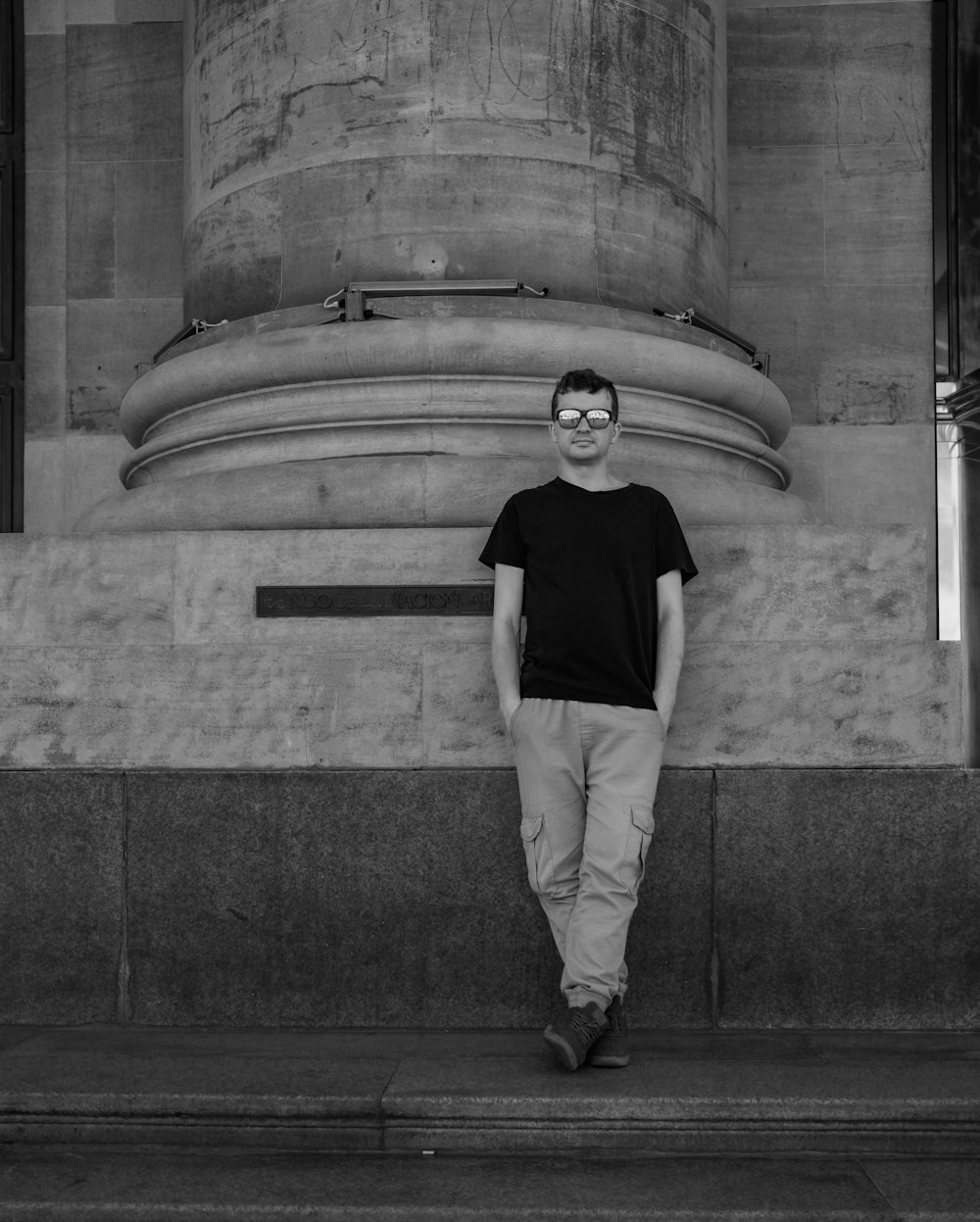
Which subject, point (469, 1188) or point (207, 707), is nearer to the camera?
point (469, 1188)

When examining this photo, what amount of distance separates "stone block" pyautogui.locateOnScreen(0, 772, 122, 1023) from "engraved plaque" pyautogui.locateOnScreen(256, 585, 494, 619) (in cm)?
131

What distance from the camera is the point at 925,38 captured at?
13.4 m

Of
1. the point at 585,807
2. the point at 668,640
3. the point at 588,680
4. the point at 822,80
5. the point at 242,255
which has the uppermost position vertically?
the point at 822,80

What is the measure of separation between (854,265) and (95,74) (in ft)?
22.2

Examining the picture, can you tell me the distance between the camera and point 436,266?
997 centimetres

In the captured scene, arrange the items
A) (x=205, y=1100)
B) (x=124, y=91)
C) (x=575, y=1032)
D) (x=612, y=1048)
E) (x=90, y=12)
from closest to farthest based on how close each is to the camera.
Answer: (x=205, y=1100) < (x=575, y=1032) < (x=612, y=1048) < (x=124, y=91) < (x=90, y=12)

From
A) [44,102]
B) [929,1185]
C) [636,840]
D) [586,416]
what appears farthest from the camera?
[44,102]

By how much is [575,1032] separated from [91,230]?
9.26m

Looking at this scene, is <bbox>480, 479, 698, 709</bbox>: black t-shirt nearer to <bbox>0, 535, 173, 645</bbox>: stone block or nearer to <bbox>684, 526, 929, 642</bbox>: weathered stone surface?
<bbox>684, 526, 929, 642</bbox>: weathered stone surface

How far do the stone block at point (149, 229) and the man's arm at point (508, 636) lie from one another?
6.76 meters

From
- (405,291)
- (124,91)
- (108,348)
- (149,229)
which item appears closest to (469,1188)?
(405,291)

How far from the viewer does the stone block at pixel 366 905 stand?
26.6ft

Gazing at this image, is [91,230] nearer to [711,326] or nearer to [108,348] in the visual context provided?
[108,348]

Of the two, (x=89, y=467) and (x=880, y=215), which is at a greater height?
(x=880, y=215)
